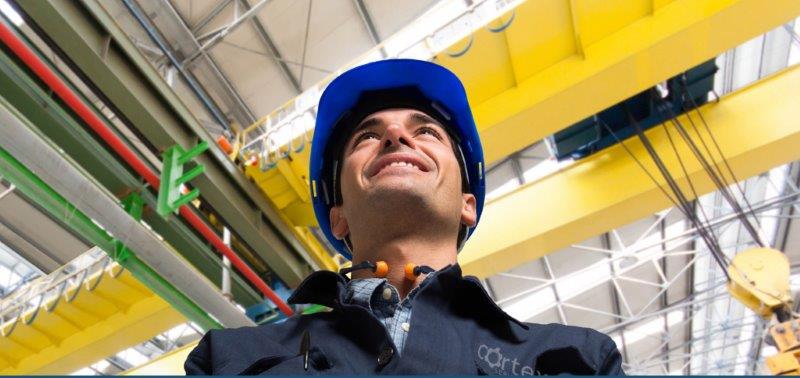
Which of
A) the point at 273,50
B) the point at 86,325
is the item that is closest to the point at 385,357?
the point at 86,325

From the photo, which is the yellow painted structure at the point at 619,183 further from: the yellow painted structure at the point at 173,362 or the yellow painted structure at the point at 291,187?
the yellow painted structure at the point at 173,362

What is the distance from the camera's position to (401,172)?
1.64 meters

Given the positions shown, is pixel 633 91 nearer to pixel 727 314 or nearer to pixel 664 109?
pixel 664 109

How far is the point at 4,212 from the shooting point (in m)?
7.47

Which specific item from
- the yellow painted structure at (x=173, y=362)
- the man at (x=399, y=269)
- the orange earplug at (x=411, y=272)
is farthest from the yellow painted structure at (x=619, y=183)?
the orange earplug at (x=411, y=272)

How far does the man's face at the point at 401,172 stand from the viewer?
63.0 inches

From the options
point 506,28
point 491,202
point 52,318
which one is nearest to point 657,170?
point 491,202

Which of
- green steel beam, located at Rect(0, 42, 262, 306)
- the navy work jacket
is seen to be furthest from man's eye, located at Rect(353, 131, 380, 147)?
green steel beam, located at Rect(0, 42, 262, 306)

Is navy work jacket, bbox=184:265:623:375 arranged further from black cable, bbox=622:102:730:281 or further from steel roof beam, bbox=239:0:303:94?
steel roof beam, bbox=239:0:303:94

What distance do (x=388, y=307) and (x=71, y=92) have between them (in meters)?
2.73

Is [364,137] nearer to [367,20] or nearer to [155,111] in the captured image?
[155,111]

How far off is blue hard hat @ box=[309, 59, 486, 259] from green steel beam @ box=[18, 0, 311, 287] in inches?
74.8

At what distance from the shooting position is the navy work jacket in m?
1.07

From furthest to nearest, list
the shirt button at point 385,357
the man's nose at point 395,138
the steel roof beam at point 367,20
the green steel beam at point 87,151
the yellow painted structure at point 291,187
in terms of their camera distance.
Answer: the steel roof beam at point 367,20 → the yellow painted structure at point 291,187 → the green steel beam at point 87,151 → the man's nose at point 395,138 → the shirt button at point 385,357
